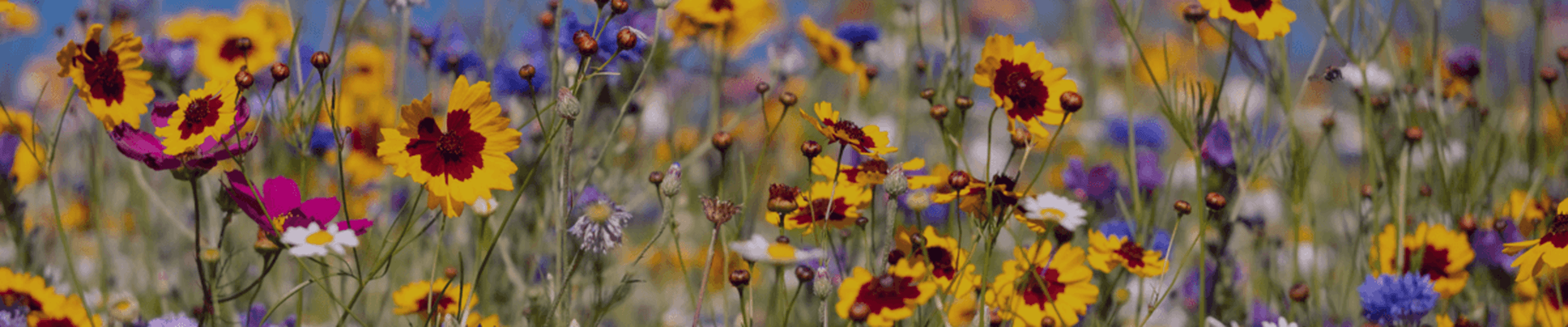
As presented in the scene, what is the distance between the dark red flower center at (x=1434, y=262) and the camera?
0.92 meters

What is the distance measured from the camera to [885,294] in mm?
676

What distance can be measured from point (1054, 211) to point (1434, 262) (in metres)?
0.53

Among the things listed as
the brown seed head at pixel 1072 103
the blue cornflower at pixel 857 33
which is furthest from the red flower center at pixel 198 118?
the blue cornflower at pixel 857 33

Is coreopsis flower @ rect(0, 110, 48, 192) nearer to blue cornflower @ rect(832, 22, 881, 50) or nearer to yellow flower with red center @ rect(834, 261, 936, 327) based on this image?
yellow flower with red center @ rect(834, 261, 936, 327)

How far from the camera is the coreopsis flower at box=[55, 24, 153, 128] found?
27.9 inches

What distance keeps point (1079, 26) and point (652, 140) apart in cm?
144

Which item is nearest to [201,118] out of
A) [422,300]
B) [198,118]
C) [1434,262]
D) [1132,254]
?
[198,118]

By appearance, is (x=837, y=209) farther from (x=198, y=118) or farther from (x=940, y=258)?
(x=198, y=118)

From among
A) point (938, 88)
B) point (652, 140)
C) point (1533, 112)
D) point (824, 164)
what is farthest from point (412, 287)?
point (1533, 112)

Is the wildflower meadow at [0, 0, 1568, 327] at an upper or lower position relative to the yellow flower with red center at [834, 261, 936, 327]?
upper

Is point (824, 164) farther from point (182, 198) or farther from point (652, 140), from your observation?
point (182, 198)

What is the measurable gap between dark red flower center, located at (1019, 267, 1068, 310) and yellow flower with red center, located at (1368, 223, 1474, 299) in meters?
0.37

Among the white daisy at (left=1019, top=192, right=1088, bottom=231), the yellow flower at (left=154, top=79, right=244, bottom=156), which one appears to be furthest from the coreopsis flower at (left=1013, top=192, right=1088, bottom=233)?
the yellow flower at (left=154, top=79, right=244, bottom=156)

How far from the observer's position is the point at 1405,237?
3.18 ft
